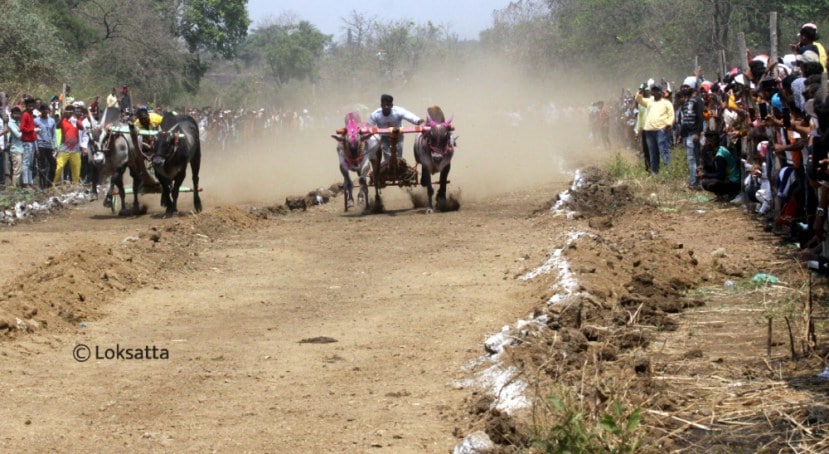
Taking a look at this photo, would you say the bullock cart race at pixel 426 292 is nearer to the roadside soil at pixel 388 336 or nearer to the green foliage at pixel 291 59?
the roadside soil at pixel 388 336

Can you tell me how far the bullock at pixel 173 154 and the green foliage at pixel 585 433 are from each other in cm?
1465

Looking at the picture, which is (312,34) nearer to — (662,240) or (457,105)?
(457,105)

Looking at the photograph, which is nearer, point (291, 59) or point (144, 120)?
point (144, 120)

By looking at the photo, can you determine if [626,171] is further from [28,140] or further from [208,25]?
[208,25]

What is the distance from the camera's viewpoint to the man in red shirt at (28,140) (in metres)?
23.4

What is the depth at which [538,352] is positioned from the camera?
7.87 metres

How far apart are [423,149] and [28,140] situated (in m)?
8.35

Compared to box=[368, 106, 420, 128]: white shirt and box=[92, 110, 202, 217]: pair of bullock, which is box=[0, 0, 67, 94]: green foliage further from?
box=[368, 106, 420, 128]: white shirt

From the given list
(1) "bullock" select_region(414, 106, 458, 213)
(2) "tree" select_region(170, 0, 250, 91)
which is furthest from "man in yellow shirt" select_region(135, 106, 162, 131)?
(2) "tree" select_region(170, 0, 250, 91)

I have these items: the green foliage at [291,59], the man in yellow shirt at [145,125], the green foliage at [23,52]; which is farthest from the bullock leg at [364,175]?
the green foliage at [291,59]

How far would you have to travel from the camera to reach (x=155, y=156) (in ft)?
64.7

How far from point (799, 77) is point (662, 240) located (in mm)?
2178

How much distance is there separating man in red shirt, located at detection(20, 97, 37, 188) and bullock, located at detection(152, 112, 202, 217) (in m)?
4.03

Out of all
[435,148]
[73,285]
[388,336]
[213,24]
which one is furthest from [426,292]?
[213,24]
